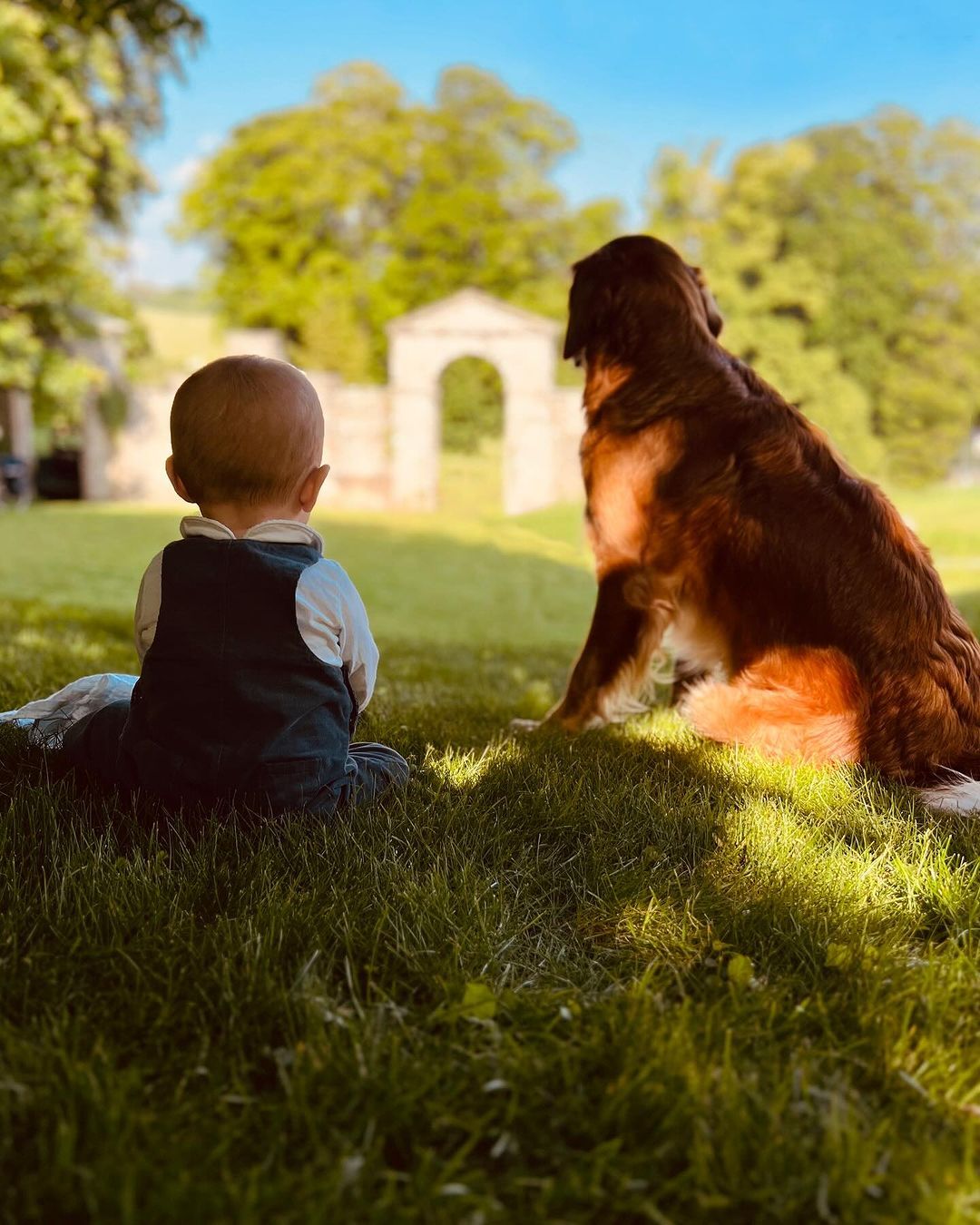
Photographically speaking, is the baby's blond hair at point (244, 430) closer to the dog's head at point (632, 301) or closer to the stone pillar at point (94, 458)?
the dog's head at point (632, 301)

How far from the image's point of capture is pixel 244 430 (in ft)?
6.41

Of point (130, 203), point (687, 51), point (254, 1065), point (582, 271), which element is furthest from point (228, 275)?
point (254, 1065)

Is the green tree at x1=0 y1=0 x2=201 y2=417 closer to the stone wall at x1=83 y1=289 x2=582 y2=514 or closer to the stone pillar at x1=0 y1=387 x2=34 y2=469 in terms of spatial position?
the stone pillar at x1=0 y1=387 x2=34 y2=469

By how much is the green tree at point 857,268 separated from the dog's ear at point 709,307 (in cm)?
2925

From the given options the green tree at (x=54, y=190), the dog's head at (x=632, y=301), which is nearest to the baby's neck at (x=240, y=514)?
the dog's head at (x=632, y=301)

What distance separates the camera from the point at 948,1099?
130 cm

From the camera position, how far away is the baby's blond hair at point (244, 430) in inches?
76.5

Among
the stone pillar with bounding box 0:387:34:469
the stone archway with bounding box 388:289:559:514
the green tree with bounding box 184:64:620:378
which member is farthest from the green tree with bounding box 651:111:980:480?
the stone pillar with bounding box 0:387:34:469

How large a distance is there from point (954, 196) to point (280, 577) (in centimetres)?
4166

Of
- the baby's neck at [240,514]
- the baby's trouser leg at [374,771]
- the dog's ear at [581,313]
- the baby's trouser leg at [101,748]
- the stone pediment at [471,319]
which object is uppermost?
the stone pediment at [471,319]

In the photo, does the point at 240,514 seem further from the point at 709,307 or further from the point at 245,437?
the point at 709,307

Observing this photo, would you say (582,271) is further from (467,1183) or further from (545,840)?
(467,1183)

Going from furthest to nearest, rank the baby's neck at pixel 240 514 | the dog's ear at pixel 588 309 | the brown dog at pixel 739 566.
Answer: the dog's ear at pixel 588 309 → the brown dog at pixel 739 566 → the baby's neck at pixel 240 514

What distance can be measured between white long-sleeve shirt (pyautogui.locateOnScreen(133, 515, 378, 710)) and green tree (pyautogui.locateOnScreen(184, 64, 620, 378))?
33.2 metres
